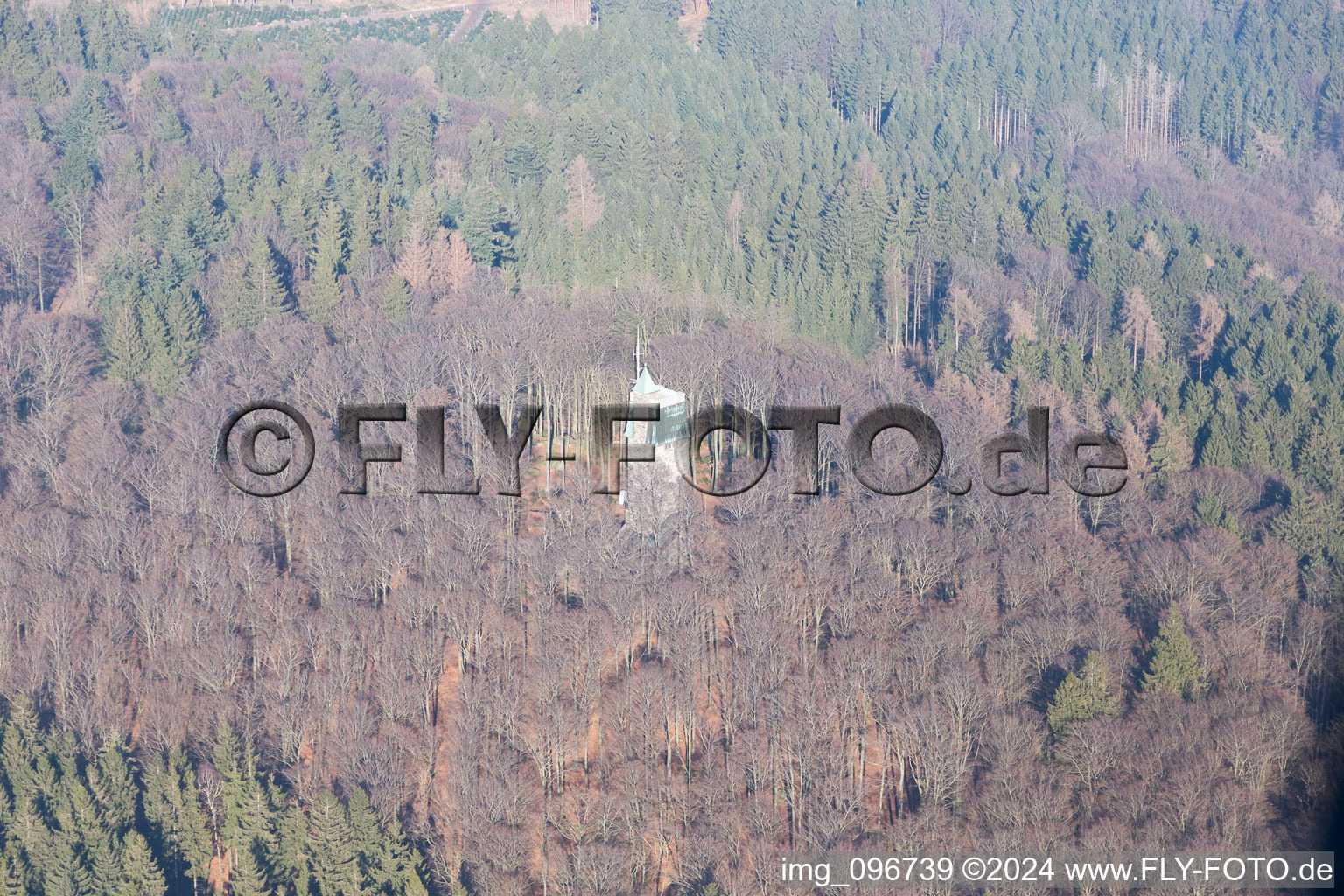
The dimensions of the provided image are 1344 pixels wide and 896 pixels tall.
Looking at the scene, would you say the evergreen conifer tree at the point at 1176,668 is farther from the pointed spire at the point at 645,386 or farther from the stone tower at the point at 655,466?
the pointed spire at the point at 645,386

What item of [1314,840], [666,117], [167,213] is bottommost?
[1314,840]

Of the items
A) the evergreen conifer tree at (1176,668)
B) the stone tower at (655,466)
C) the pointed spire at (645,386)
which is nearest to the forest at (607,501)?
the evergreen conifer tree at (1176,668)

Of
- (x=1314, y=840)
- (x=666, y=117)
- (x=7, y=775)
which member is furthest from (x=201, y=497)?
(x=666, y=117)

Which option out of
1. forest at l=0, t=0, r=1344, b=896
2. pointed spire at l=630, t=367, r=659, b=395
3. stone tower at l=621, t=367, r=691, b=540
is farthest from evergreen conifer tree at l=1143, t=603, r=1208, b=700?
pointed spire at l=630, t=367, r=659, b=395

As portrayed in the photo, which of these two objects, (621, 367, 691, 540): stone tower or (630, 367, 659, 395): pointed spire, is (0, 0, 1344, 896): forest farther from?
(630, 367, 659, 395): pointed spire

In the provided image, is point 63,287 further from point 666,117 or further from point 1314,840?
point 1314,840
